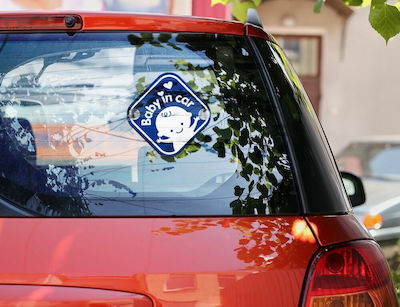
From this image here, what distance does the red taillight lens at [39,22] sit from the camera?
2.20m

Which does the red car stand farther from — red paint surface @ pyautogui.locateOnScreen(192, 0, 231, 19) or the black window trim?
red paint surface @ pyautogui.locateOnScreen(192, 0, 231, 19)

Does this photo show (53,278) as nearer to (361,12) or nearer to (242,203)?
(242,203)

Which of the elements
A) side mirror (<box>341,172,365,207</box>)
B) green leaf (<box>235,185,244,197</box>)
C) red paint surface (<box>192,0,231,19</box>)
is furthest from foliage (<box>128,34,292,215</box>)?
red paint surface (<box>192,0,231,19</box>)

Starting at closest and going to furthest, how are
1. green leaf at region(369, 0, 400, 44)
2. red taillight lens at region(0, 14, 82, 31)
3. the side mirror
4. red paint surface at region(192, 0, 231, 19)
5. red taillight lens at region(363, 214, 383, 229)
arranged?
red taillight lens at region(0, 14, 82, 31) < the side mirror < green leaf at region(369, 0, 400, 44) < red taillight lens at region(363, 214, 383, 229) < red paint surface at region(192, 0, 231, 19)

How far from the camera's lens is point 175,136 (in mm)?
2100

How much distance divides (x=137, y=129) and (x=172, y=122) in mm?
99

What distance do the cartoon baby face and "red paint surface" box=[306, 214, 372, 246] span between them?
16.7 inches

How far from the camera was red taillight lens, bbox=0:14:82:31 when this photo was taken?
7.23 ft

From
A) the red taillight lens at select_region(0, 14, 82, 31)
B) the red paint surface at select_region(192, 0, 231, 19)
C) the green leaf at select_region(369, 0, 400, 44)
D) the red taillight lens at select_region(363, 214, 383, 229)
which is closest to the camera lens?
the red taillight lens at select_region(0, 14, 82, 31)

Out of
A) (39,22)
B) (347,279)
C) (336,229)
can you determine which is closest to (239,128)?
(336,229)

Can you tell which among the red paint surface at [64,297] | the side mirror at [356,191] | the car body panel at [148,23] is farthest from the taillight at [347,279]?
the side mirror at [356,191]

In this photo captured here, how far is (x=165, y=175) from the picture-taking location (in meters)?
2.05

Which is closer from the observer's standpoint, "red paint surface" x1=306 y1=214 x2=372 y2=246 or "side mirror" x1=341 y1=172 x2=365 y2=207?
"red paint surface" x1=306 y1=214 x2=372 y2=246

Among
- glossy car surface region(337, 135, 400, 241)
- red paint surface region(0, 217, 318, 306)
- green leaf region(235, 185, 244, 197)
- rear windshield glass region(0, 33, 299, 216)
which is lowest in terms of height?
glossy car surface region(337, 135, 400, 241)
